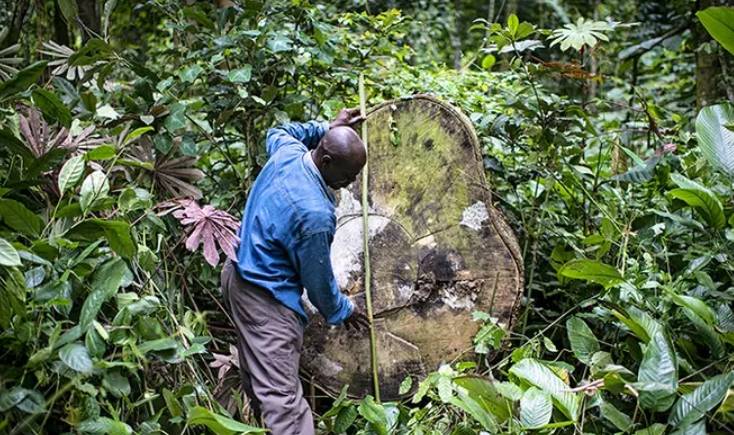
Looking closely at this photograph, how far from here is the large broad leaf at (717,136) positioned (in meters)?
2.91

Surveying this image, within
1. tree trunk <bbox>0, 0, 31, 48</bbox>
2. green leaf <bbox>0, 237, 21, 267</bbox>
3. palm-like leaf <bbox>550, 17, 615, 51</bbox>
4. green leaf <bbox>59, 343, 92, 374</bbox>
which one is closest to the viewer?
green leaf <bbox>0, 237, 21, 267</bbox>

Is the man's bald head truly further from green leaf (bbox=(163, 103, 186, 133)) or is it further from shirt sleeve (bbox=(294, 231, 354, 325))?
green leaf (bbox=(163, 103, 186, 133))

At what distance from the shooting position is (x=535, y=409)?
2389 millimetres

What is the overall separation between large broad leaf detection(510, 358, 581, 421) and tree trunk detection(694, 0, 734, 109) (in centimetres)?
234

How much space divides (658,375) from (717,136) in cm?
109

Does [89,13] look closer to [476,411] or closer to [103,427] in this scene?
[103,427]

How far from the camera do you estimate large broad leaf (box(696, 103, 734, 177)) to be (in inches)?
115

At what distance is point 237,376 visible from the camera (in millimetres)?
3092

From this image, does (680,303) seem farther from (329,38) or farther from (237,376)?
(329,38)

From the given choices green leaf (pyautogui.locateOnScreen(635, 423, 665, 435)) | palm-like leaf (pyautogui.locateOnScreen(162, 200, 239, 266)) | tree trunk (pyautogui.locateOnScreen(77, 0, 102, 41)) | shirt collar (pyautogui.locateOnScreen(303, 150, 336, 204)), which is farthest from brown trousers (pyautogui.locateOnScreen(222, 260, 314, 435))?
tree trunk (pyautogui.locateOnScreen(77, 0, 102, 41))

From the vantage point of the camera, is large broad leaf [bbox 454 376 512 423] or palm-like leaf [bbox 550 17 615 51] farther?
palm-like leaf [bbox 550 17 615 51]

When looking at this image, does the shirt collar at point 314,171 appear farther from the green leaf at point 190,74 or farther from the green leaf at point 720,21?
the green leaf at point 720,21

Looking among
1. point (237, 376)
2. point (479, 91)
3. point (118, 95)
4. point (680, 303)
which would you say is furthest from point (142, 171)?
point (680, 303)

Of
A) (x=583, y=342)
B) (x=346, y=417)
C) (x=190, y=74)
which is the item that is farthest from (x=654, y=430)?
(x=190, y=74)
